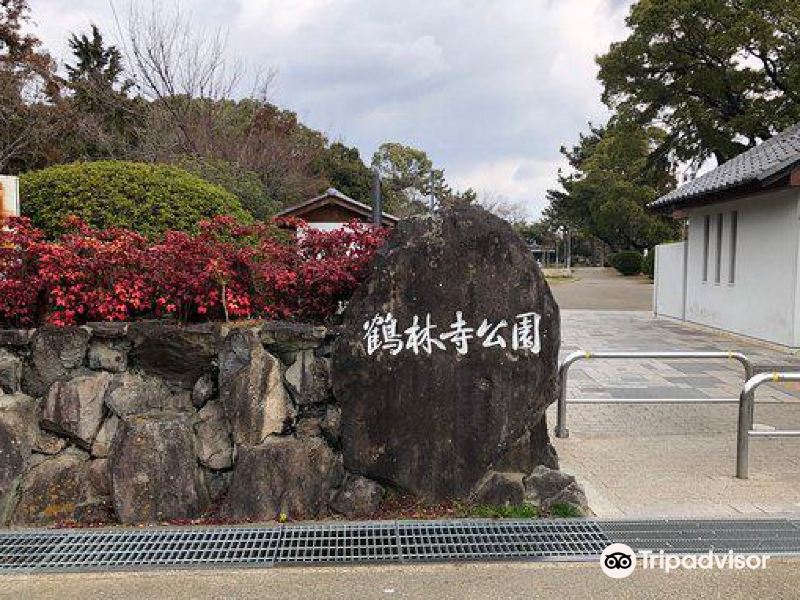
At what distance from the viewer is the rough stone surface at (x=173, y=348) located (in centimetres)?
415

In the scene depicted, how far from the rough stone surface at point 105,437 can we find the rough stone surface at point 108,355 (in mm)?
322

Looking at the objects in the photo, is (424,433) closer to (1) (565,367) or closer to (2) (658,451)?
(1) (565,367)

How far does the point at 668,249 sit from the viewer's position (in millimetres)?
17203

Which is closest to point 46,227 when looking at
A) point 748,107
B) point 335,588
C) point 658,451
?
point 335,588

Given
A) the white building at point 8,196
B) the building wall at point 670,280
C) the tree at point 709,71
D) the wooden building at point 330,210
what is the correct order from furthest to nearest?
the tree at point 709,71, the building wall at point 670,280, the wooden building at point 330,210, the white building at point 8,196

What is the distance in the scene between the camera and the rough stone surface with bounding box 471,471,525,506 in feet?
14.0

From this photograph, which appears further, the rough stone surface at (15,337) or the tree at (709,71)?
the tree at (709,71)

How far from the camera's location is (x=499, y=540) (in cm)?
386

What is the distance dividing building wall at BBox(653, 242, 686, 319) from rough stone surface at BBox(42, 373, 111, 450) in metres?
15.2

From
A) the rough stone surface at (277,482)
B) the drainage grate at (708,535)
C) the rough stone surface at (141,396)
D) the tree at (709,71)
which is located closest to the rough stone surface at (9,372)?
the rough stone surface at (141,396)

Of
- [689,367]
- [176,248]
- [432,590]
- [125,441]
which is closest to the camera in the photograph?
[432,590]

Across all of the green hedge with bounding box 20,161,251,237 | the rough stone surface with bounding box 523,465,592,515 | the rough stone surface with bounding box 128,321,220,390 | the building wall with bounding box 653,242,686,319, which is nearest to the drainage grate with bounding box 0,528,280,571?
the rough stone surface with bounding box 128,321,220,390

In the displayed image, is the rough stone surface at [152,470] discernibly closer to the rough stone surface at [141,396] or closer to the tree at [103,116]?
the rough stone surface at [141,396]

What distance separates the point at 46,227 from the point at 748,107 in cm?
2368
